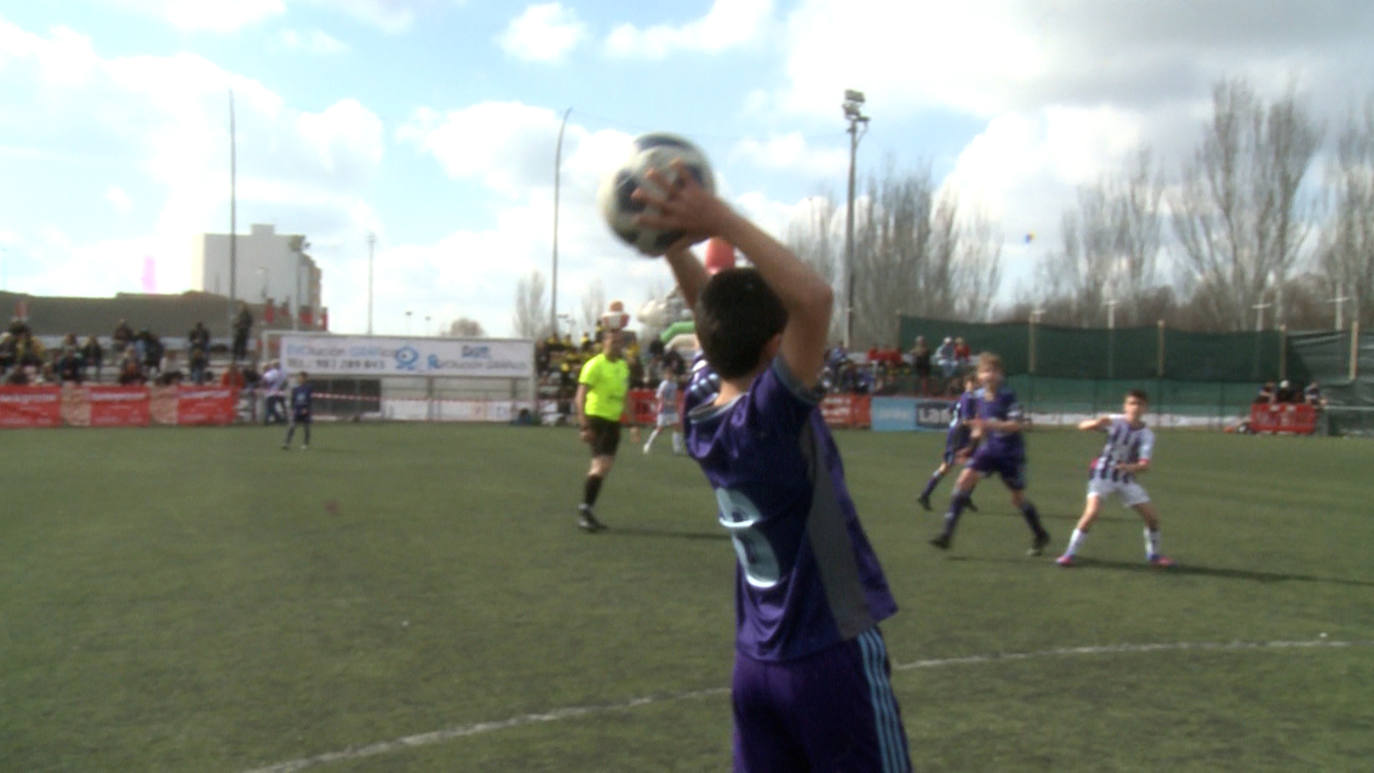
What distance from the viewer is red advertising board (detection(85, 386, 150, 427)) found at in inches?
1223

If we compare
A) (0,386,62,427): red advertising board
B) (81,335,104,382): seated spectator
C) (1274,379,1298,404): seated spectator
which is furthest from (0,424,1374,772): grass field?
(1274,379,1298,404): seated spectator

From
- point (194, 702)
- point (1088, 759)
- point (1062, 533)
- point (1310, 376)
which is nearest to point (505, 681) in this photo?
point (194, 702)

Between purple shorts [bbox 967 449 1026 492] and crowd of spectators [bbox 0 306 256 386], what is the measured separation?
92.4 ft

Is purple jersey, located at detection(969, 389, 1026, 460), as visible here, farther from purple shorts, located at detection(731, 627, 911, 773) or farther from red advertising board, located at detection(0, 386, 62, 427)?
red advertising board, located at detection(0, 386, 62, 427)

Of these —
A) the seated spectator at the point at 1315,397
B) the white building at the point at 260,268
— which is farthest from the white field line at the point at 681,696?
the white building at the point at 260,268

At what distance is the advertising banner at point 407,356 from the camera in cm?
3644

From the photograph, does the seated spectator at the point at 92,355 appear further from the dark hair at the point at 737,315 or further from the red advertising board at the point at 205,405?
the dark hair at the point at 737,315

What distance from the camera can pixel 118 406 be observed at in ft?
103

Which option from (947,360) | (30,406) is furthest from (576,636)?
(947,360)

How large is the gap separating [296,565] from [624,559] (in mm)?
2672

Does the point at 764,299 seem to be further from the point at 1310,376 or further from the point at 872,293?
the point at 872,293

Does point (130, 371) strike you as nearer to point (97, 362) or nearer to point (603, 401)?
point (97, 362)

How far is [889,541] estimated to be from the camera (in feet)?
37.7

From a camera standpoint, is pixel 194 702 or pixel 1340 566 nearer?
pixel 194 702
